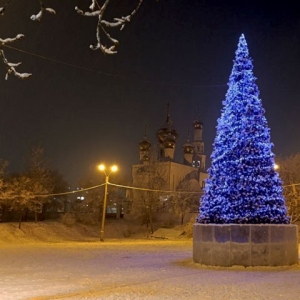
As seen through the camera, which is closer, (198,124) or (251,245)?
(251,245)

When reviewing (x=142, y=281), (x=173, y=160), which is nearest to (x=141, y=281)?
(x=142, y=281)

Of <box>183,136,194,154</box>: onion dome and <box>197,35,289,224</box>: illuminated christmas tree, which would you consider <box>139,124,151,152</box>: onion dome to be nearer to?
<box>183,136,194,154</box>: onion dome

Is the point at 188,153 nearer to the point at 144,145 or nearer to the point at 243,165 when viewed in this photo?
the point at 144,145

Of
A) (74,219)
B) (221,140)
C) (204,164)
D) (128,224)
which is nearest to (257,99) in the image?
(221,140)

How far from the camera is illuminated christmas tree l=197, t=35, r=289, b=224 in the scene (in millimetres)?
16094

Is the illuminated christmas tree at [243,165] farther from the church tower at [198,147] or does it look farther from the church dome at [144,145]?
the church tower at [198,147]

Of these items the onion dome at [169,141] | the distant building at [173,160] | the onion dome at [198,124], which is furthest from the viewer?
the onion dome at [198,124]

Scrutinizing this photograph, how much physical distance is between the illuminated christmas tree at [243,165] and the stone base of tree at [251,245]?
377mm

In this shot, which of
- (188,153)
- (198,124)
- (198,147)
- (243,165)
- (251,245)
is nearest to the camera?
(251,245)

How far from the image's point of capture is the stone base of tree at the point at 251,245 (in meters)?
15.5

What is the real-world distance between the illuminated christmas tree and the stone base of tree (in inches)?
14.8

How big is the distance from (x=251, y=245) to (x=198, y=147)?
8778 cm

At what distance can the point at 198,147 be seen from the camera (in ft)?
338

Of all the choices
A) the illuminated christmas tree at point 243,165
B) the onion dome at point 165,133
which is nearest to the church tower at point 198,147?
the onion dome at point 165,133
